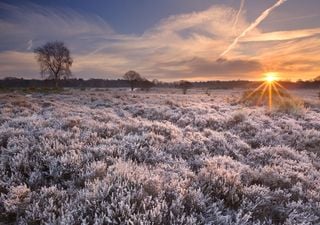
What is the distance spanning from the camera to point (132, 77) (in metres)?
102

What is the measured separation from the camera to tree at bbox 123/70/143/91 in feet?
321

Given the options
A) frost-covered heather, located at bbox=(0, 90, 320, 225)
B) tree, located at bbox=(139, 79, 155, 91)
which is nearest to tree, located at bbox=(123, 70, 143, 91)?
tree, located at bbox=(139, 79, 155, 91)

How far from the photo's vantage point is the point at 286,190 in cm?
553

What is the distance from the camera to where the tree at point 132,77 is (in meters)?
97.9

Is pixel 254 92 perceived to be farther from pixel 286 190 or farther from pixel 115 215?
pixel 115 215

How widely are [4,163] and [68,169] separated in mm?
1458

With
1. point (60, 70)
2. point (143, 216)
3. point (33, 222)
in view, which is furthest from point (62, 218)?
point (60, 70)

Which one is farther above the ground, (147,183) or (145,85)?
(147,183)

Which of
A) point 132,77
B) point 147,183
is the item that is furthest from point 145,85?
point 147,183

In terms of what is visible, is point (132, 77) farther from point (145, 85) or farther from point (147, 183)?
point (147, 183)

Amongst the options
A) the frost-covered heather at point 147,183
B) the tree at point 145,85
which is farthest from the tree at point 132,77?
the frost-covered heather at point 147,183

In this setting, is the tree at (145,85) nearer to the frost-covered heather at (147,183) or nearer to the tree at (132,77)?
the tree at (132,77)

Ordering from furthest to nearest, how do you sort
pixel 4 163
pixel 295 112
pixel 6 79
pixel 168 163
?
pixel 6 79, pixel 295 112, pixel 168 163, pixel 4 163

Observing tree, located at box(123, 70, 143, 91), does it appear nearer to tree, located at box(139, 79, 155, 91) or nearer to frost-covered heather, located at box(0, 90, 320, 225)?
tree, located at box(139, 79, 155, 91)
